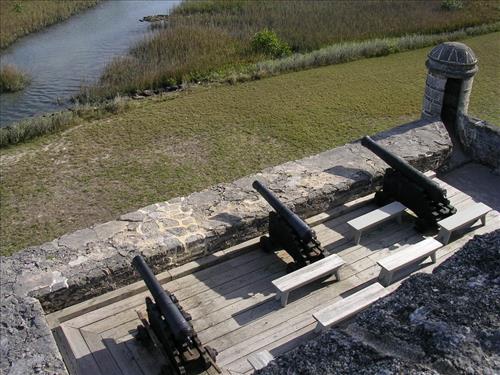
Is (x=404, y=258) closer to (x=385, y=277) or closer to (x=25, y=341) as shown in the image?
(x=385, y=277)

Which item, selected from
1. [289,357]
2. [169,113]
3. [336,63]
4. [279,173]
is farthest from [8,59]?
[289,357]

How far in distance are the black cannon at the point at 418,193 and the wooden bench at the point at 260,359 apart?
3210 millimetres

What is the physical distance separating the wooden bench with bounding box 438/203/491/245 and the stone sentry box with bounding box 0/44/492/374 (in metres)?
1.36

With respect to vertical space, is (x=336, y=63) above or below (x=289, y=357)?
below

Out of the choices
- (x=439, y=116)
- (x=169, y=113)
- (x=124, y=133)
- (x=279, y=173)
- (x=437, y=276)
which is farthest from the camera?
(x=169, y=113)

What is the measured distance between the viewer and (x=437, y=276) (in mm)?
3023

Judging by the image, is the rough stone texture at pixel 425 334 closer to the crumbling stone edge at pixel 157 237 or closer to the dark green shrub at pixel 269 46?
the crumbling stone edge at pixel 157 237

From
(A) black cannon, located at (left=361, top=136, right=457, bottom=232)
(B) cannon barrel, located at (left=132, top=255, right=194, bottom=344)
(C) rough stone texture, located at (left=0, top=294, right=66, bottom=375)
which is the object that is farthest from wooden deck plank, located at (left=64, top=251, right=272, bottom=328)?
(A) black cannon, located at (left=361, top=136, right=457, bottom=232)

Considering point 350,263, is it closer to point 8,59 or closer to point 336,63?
point 336,63

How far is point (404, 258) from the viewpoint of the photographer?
6.18 metres

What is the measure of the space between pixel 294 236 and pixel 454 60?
4594mm

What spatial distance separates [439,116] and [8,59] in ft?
60.3

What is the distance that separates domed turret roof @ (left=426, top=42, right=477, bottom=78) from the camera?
8.64 metres

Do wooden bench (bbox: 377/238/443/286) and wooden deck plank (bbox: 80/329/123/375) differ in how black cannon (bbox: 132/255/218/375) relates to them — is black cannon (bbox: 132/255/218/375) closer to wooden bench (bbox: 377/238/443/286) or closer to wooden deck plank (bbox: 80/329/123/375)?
wooden deck plank (bbox: 80/329/123/375)
